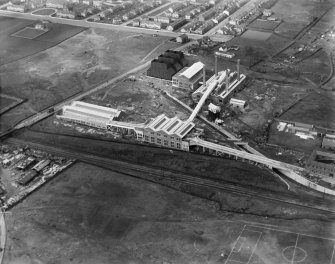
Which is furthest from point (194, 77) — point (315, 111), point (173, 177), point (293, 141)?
point (173, 177)

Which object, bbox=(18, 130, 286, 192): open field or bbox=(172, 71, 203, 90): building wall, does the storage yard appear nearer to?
bbox=(18, 130, 286, 192): open field

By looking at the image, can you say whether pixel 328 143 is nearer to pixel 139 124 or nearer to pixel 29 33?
pixel 139 124

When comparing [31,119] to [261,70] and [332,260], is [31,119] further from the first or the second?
[332,260]

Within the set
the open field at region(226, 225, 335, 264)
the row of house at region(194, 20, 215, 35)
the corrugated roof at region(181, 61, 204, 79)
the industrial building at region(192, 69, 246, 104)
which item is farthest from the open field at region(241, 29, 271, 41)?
the open field at region(226, 225, 335, 264)

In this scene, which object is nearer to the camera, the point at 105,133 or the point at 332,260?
the point at 332,260

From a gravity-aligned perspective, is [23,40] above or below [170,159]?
above

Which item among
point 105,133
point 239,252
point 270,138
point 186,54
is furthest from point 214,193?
point 186,54
